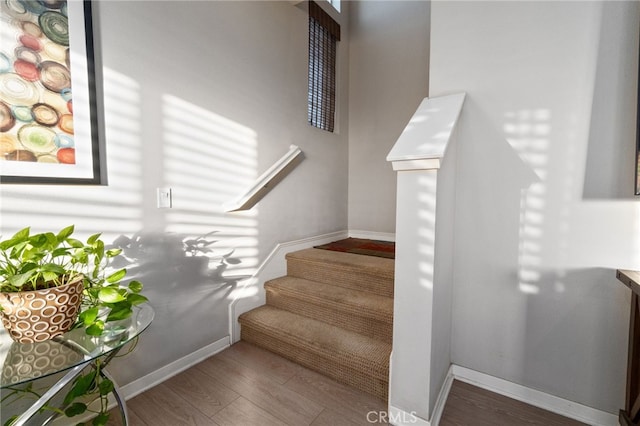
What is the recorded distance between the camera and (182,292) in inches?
68.8

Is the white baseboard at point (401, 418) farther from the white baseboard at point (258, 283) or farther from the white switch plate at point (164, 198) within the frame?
the white switch plate at point (164, 198)

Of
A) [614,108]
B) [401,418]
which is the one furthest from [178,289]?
[614,108]

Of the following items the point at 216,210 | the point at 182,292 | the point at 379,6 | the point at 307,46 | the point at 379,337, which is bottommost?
the point at 379,337

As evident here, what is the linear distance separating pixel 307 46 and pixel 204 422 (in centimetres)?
281

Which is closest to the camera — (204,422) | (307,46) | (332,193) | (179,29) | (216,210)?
(204,422)

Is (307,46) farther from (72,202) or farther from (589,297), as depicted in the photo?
(589,297)

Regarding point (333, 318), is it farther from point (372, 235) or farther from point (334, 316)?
point (372, 235)

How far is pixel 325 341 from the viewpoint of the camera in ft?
5.71

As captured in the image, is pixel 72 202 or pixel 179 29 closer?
pixel 72 202

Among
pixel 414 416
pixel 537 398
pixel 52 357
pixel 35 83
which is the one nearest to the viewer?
pixel 52 357

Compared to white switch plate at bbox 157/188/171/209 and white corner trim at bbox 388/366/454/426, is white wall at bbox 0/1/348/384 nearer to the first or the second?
white switch plate at bbox 157/188/171/209

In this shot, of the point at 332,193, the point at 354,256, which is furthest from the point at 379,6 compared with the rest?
the point at 354,256

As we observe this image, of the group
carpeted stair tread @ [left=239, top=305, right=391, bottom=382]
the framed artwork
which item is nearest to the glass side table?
the framed artwork

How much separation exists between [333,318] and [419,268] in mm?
893
